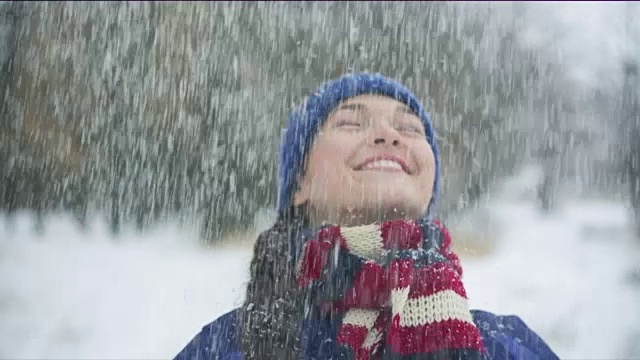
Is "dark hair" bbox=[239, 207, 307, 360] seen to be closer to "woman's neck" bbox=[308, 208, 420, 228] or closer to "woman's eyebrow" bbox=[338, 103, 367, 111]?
"woman's neck" bbox=[308, 208, 420, 228]

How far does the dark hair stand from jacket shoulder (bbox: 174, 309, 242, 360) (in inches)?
1.2

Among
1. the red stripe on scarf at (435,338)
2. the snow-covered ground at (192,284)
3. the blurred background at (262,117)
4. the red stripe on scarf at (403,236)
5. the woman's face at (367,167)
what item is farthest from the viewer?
the blurred background at (262,117)

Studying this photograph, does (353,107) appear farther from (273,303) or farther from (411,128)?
(273,303)

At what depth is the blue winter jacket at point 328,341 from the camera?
2.98 feet

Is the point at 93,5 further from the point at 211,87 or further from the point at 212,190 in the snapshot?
the point at 212,190

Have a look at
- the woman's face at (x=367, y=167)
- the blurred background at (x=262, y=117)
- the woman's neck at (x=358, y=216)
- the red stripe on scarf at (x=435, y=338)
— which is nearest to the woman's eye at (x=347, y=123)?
the woman's face at (x=367, y=167)

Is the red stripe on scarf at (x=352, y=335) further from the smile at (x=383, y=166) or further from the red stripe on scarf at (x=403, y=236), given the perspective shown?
the smile at (x=383, y=166)

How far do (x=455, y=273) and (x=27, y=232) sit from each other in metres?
1.16

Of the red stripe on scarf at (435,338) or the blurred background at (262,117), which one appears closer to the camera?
the red stripe on scarf at (435,338)

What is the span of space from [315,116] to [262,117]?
709 mm

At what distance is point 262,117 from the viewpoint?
178 cm

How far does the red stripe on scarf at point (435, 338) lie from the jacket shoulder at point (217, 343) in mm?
253

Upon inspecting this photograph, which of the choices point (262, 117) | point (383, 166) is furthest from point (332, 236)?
point (262, 117)

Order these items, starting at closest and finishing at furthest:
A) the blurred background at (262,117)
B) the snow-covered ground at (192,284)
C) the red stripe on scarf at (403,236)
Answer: the red stripe on scarf at (403,236) < the snow-covered ground at (192,284) < the blurred background at (262,117)
